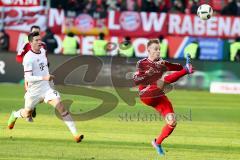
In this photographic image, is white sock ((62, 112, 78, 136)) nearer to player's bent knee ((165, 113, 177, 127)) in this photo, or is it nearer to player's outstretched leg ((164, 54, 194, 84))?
player's bent knee ((165, 113, 177, 127))

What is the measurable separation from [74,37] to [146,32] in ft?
10.9

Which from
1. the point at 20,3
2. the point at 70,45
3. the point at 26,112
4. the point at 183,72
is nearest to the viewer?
the point at 183,72

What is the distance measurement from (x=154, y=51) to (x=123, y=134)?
11.5 ft

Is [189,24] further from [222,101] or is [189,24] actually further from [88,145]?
[88,145]

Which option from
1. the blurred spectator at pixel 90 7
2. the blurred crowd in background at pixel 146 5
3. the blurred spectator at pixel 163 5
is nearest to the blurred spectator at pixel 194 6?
the blurred crowd in background at pixel 146 5

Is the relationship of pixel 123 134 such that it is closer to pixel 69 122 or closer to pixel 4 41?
pixel 69 122

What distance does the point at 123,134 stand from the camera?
61.7ft

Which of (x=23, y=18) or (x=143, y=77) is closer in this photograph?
(x=143, y=77)

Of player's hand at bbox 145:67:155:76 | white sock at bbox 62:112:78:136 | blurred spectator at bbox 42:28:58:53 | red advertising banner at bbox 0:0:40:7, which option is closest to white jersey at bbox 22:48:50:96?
white sock at bbox 62:112:78:136

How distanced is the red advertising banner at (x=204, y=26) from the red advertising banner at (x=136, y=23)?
446 mm

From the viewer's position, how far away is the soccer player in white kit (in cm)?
1666

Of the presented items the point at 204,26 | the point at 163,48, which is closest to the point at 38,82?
the point at 163,48

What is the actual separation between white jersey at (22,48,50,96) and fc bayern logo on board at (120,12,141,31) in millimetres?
19908

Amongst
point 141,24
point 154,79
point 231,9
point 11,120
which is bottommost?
point 141,24
